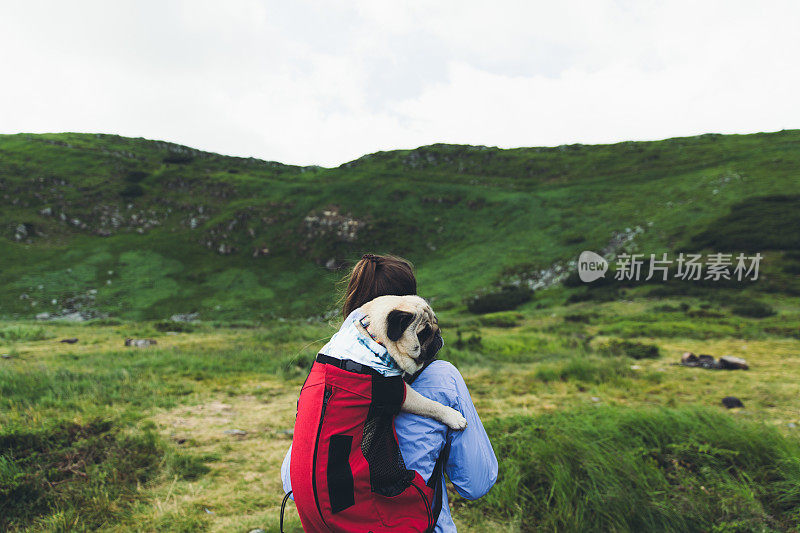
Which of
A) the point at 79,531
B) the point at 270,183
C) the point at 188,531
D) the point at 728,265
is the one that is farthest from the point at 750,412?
the point at 270,183

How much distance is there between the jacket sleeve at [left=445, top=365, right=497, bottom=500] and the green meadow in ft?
4.77

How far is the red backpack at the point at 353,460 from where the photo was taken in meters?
1.45

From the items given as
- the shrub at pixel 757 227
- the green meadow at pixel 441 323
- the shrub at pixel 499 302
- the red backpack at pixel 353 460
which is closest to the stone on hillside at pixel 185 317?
the green meadow at pixel 441 323

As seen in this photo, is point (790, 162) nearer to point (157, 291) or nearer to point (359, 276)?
point (359, 276)

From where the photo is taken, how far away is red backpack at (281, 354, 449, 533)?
56.9 inches

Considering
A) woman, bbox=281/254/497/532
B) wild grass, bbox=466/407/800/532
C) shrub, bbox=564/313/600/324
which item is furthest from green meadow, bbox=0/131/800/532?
woman, bbox=281/254/497/532

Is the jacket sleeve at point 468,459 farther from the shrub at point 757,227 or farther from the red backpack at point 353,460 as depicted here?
the shrub at point 757,227

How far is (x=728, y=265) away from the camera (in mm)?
22406

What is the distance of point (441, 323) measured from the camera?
70.1ft

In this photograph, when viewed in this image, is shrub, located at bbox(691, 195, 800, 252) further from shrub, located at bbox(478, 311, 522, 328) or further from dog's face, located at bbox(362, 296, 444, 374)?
dog's face, located at bbox(362, 296, 444, 374)

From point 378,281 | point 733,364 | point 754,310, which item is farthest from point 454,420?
point 754,310

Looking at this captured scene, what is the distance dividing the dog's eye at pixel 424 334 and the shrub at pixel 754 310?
21123mm

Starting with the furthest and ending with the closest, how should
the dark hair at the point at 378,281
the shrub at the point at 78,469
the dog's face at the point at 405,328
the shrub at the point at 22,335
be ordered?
the shrub at the point at 22,335, the shrub at the point at 78,469, the dark hair at the point at 378,281, the dog's face at the point at 405,328

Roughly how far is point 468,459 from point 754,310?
21297 millimetres
